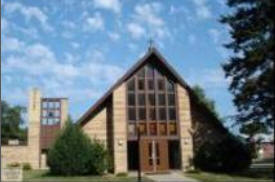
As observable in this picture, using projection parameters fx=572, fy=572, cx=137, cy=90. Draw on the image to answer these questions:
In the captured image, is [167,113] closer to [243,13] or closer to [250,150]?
[250,150]

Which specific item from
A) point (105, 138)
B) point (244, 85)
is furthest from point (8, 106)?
point (244, 85)

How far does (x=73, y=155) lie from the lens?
3569cm

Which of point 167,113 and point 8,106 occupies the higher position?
point 8,106

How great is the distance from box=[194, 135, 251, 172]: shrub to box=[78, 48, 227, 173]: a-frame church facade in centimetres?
113

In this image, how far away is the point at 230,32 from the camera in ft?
112

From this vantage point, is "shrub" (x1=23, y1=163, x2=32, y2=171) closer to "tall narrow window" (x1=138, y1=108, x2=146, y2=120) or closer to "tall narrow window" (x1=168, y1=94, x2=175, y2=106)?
"tall narrow window" (x1=138, y1=108, x2=146, y2=120)

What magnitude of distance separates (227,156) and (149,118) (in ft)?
19.4

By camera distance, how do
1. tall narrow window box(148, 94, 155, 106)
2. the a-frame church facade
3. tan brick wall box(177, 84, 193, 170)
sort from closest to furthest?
1. the a-frame church facade
2. tan brick wall box(177, 84, 193, 170)
3. tall narrow window box(148, 94, 155, 106)

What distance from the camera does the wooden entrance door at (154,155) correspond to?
38.7m

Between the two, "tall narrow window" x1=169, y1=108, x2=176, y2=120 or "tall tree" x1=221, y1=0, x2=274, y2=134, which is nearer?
"tall tree" x1=221, y1=0, x2=274, y2=134

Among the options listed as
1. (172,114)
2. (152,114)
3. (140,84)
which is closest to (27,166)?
(152,114)

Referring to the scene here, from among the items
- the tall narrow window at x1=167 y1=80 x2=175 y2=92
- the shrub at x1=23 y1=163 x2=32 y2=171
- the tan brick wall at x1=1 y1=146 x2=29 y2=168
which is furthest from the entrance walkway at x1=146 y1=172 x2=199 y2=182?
the tan brick wall at x1=1 y1=146 x2=29 y2=168

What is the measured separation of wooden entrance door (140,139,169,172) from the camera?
38.7 meters

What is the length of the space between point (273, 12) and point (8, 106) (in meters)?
70.5
